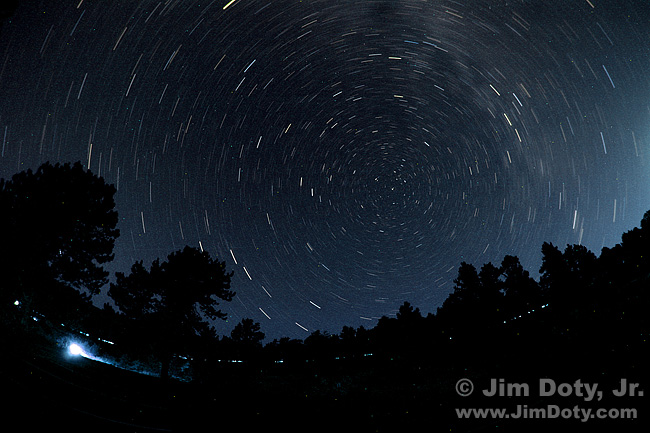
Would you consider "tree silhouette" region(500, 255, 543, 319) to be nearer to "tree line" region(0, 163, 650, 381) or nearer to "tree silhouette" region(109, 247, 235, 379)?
"tree line" region(0, 163, 650, 381)

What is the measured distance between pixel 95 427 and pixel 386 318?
40.0 m

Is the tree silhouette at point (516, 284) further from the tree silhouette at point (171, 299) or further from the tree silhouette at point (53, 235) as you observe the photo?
the tree silhouette at point (53, 235)

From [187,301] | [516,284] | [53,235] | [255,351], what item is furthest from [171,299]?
[516,284]

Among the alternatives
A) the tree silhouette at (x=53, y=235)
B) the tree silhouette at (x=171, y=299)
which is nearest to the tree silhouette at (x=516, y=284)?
the tree silhouette at (x=171, y=299)

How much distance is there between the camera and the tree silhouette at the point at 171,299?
21.6 metres

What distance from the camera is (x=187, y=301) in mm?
22125

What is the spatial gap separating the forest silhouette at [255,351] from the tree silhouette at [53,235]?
2.6 inches

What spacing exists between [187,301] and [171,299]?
1.14m

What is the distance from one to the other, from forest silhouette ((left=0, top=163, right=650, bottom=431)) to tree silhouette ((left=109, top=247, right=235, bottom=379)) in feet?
0.33

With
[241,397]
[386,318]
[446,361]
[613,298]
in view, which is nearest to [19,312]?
[241,397]

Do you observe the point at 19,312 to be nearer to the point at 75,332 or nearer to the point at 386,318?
the point at 75,332

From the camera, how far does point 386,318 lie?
4206cm

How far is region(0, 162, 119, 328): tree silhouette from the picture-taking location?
15539 mm

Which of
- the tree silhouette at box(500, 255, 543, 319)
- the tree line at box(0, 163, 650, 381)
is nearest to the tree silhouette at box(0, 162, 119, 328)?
the tree line at box(0, 163, 650, 381)
